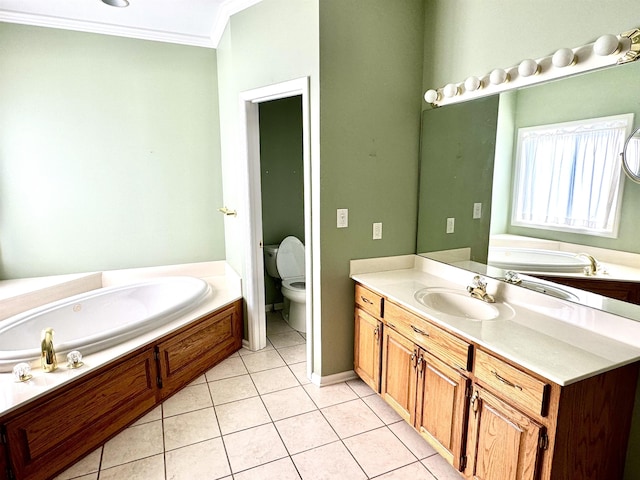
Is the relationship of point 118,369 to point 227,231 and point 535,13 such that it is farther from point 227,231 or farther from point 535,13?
point 535,13

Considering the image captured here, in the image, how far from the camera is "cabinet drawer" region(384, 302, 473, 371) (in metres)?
1.63

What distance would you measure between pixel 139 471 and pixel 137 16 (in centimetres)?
307

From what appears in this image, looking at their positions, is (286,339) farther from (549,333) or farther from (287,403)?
(549,333)

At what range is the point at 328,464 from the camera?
190cm

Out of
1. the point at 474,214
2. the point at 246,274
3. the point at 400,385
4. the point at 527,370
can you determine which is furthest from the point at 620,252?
the point at 246,274

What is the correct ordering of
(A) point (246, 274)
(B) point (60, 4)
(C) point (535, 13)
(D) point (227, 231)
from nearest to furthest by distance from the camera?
(C) point (535, 13), (B) point (60, 4), (A) point (246, 274), (D) point (227, 231)

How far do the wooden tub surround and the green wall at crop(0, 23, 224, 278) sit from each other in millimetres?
2336

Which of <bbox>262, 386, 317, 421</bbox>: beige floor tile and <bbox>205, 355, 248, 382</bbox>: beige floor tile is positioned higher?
<bbox>205, 355, 248, 382</bbox>: beige floor tile

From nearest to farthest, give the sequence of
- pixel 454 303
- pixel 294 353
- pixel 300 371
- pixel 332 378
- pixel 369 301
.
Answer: pixel 454 303
pixel 369 301
pixel 332 378
pixel 300 371
pixel 294 353

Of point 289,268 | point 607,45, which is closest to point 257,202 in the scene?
point 289,268

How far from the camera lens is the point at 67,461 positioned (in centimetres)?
186

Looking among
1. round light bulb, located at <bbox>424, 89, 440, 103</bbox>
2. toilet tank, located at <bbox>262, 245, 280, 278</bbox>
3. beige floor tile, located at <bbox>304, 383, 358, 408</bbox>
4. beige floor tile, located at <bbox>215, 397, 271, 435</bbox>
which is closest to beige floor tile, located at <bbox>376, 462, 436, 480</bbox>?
beige floor tile, located at <bbox>304, 383, 358, 408</bbox>

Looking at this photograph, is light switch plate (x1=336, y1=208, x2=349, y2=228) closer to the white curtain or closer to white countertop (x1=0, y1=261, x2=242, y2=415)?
the white curtain

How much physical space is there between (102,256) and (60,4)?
1921mm
